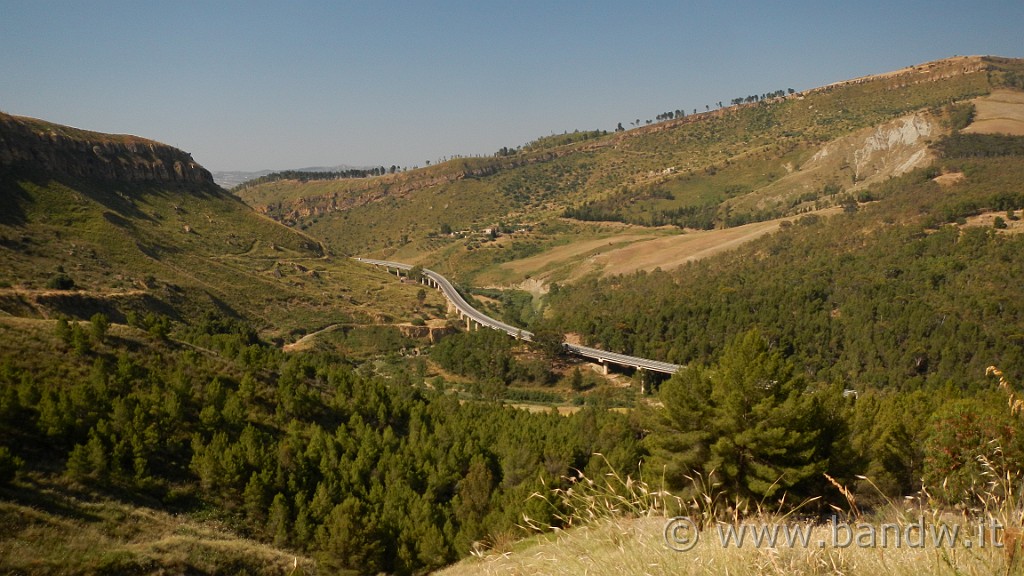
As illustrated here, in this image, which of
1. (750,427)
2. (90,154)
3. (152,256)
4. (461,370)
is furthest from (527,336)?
(90,154)

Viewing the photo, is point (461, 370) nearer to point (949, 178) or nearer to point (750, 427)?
point (750, 427)

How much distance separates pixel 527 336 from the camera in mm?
87250

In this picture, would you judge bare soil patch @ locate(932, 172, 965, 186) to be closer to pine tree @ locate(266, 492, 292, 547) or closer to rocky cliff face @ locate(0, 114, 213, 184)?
pine tree @ locate(266, 492, 292, 547)

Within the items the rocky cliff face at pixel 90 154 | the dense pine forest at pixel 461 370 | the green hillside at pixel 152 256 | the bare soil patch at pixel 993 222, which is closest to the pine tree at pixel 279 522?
the dense pine forest at pixel 461 370

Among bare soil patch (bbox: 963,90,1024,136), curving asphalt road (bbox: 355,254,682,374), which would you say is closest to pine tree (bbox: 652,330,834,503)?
curving asphalt road (bbox: 355,254,682,374)

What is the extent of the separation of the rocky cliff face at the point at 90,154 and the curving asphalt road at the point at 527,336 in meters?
64.3

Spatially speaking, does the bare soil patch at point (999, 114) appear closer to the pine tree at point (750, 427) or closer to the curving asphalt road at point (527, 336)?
the curving asphalt road at point (527, 336)

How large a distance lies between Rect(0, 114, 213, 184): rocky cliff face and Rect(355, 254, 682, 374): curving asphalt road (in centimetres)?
6434

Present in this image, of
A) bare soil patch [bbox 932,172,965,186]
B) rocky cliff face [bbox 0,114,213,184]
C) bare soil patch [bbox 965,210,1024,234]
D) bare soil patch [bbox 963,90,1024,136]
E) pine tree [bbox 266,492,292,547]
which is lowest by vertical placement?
pine tree [bbox 266,492,292,547]

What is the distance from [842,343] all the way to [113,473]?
7110cm

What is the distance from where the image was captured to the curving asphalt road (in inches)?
2879

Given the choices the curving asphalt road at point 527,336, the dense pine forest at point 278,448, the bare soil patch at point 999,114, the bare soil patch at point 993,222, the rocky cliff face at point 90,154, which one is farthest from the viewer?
the bare soil patch at point 999,114

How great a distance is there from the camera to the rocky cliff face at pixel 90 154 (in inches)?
3755

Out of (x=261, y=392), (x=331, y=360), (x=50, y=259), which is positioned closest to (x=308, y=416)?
(x=261, y=392)
